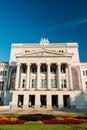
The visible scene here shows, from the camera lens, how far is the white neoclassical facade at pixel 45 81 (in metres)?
47.4

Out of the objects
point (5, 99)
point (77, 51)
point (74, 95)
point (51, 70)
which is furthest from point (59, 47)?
point (5, 99)

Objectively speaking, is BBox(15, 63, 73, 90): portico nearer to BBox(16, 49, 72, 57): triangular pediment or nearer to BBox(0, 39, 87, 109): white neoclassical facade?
BBox(0, 39, 87, 109): white neoclassical facade

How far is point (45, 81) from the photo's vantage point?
5378cm

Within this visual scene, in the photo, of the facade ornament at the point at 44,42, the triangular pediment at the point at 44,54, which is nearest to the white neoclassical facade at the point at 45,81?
the triangular pediment at the point at 44,54

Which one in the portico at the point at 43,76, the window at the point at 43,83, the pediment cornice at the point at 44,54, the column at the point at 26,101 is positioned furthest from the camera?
the window at the point at 43,83

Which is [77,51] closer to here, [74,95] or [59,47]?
[59,47]

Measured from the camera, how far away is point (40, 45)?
2542 inches

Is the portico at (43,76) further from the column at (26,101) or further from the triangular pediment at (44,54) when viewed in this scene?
the triangular pediment at (44,54)

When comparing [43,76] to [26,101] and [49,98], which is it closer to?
[49,98]

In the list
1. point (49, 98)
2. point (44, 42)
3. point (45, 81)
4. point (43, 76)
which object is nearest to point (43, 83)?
point (45, 81)

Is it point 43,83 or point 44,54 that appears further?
point 43,83

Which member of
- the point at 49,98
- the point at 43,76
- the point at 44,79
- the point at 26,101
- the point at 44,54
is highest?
the point at 44,54

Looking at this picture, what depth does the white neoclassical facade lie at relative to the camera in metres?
47.4

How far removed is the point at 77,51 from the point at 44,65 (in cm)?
1731
